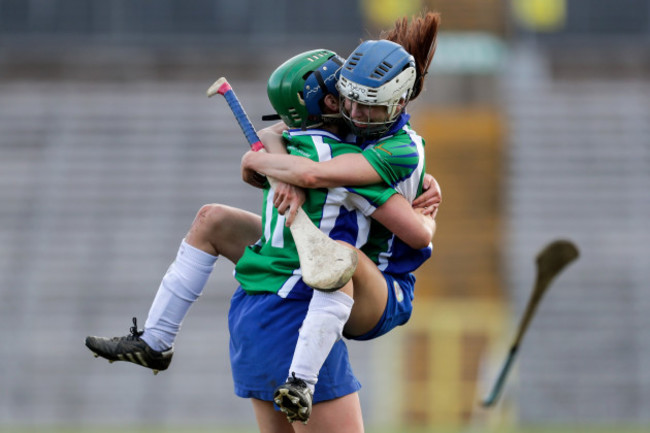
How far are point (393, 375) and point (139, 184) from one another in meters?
3.62

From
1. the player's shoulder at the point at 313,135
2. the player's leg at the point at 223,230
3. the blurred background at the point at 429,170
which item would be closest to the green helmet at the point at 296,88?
the player's shoulder at the point at 313,135

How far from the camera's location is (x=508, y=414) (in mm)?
11422

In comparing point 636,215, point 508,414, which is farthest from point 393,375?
point 636,215

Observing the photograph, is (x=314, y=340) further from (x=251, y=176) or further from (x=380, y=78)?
(x=380, y=78)

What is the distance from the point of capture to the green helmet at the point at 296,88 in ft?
11.8

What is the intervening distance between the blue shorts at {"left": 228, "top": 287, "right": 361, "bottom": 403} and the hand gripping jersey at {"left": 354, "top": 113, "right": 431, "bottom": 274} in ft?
1.03

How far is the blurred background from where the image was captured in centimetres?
1155

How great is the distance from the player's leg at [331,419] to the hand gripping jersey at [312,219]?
0.34 meters

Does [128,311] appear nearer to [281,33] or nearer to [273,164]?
[281,33]

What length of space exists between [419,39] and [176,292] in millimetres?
1159

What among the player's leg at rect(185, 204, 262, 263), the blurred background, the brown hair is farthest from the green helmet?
the blurred background

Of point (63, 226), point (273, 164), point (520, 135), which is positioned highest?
point (273, 164)

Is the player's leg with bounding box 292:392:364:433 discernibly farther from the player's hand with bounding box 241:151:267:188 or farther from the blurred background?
the blurred background

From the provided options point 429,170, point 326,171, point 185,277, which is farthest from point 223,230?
point 429,170
